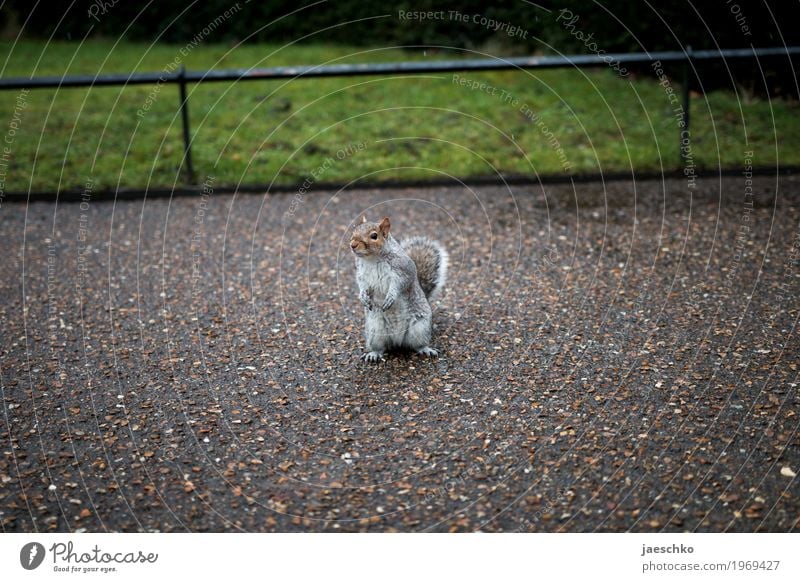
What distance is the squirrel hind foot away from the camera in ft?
18.2

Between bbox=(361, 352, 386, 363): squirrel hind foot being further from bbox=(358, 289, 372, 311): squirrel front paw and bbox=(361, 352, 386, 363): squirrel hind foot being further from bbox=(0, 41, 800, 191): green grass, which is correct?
bbox=(0, 41, 800, 191): green grass

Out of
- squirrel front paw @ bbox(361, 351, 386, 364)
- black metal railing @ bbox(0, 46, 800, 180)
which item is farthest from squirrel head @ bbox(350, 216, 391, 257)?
black metal railing @ bbox(0, 46, 800, 180)

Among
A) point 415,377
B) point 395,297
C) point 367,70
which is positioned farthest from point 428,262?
point 367,70

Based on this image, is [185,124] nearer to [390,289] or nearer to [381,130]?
[381,130]

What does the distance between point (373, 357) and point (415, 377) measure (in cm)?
38

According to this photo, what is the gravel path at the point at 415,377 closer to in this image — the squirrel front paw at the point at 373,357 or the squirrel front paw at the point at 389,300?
the squirrel front paw at the point at 373,357

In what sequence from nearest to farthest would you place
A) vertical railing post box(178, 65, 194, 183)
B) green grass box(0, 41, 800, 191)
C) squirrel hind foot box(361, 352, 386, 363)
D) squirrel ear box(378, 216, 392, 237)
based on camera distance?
squirrel ear box(378, 216, 392, 237) < squirrel hind foot box(361, 352, 386, 363) < vertical railing post box(178, 65, 194, 183) < green grass box(0, 41, 800, 191)

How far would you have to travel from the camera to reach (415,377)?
209 inches

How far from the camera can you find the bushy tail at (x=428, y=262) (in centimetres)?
575

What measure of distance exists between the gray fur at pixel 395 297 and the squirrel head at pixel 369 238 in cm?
7
